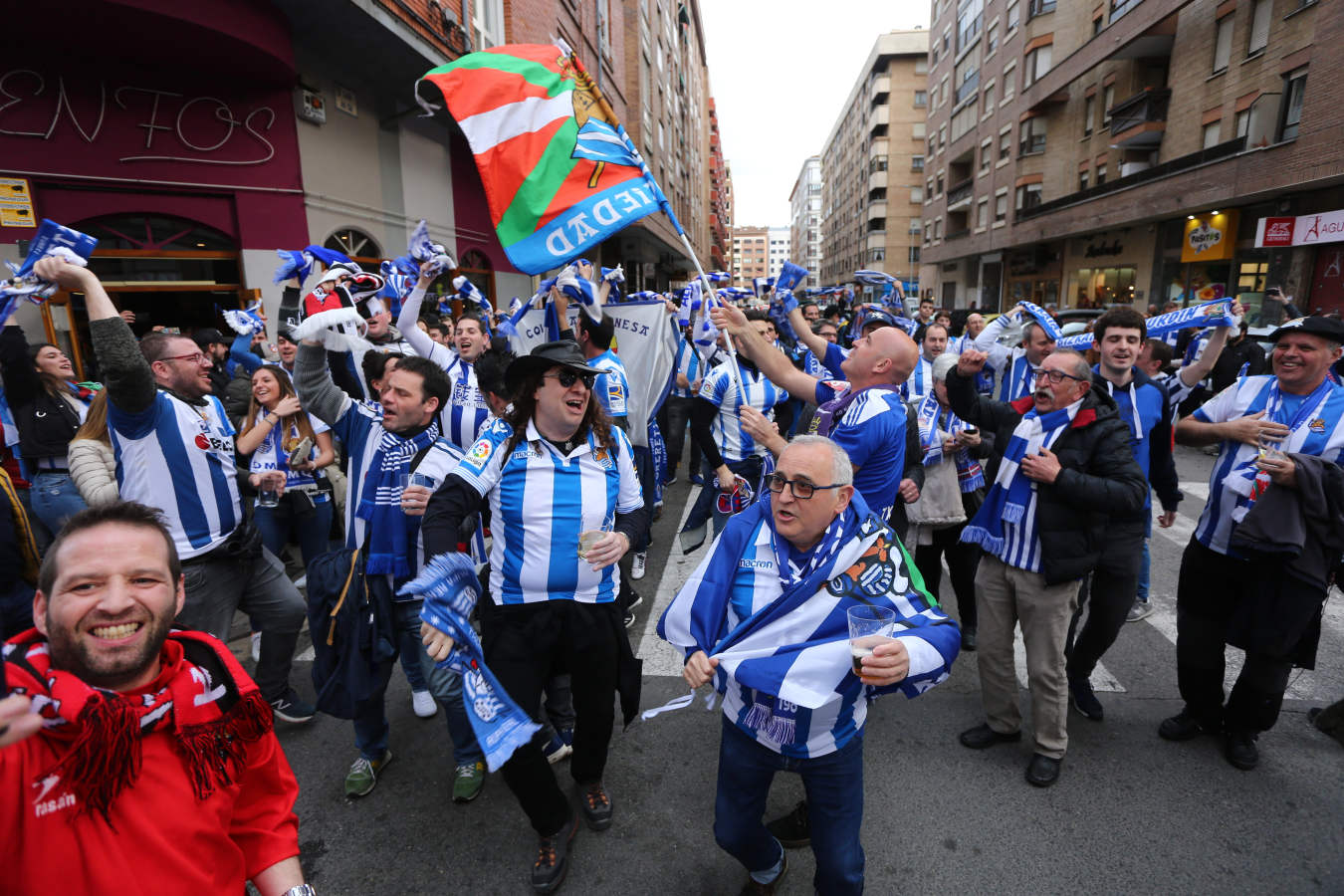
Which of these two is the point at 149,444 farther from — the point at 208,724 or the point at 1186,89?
the point at 1186,89

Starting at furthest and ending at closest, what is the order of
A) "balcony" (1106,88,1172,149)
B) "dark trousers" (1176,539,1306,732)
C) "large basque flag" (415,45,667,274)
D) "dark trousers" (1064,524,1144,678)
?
"balcony" (1106,88,1172,149) < "large basque flag" (415,45,667,274) < "dark trousers" (1064,524,1144,678) < "dark trousers" (1176,539,1306,732)

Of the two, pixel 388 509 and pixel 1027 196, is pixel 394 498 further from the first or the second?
pixel 1027 196

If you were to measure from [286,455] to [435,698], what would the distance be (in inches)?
101

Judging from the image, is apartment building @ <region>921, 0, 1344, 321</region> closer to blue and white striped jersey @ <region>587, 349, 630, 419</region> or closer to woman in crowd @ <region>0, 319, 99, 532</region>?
blue and white striped jersey @ <region>587, 349, 630, 419</region>

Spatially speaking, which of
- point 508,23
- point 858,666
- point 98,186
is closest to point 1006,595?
point 858,666

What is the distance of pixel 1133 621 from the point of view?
495 cm

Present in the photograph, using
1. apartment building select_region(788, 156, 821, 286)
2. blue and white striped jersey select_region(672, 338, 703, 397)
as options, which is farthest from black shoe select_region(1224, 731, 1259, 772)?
apartment building select_region(788, 156, 821, 286)

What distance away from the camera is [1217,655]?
11.4 ft

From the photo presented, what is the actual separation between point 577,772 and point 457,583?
48.5 inches

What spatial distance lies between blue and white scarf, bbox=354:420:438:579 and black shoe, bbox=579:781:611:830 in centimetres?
132

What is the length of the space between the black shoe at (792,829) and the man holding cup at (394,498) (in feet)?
4.75

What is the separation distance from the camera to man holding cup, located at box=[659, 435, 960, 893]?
2.01m

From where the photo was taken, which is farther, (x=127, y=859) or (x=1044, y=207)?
(x=1044, y=207)

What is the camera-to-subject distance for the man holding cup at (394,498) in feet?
10.2
